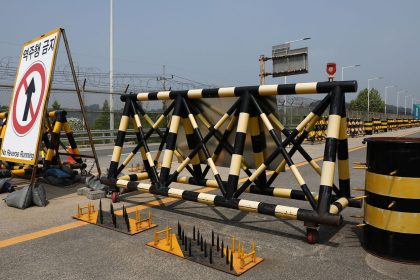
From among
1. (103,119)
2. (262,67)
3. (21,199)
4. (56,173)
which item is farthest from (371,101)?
(21,199)

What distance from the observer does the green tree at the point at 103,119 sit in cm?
1895

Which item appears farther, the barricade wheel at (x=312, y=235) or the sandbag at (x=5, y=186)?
the sandbag at (x=5, y=186)

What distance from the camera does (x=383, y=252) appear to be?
10.8 feet

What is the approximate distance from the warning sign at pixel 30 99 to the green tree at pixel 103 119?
1259 centimetres

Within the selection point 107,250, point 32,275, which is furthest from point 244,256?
point 32,275

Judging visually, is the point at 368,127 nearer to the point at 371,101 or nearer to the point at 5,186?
the point at 5,186

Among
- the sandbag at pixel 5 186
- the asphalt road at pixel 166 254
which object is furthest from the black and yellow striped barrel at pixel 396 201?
the sandbag at pixel 5 186

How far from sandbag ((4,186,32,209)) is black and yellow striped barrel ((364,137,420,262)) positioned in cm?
454

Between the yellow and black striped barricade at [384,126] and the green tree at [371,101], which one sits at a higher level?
the green tree at [371,101]

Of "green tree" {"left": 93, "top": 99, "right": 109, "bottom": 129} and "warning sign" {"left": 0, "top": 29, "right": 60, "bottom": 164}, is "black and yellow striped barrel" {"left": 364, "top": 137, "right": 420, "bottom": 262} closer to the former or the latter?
"warning sign" {"left": 0, "top": 29, "right": 60, "bottom": 164}

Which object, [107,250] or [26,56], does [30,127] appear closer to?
[26,56]

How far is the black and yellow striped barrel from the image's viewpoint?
3.15 meters

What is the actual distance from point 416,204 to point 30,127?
5428 mm

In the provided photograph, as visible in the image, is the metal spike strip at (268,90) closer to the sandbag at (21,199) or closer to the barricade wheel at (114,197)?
the barricade wheel at (114,197)
